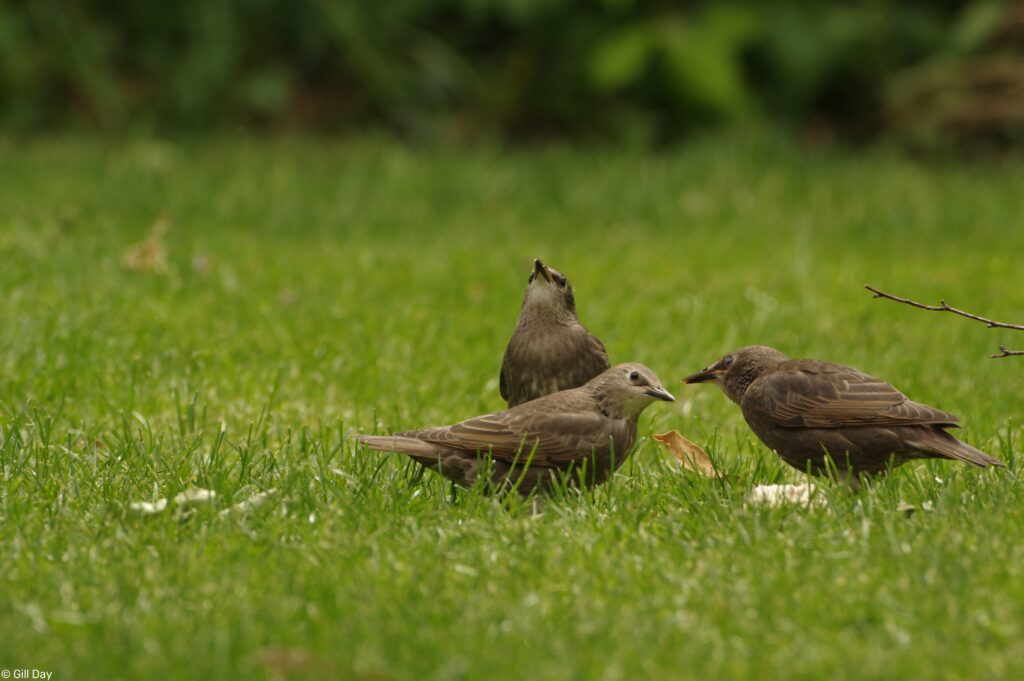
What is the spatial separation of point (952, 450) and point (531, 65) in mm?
9334

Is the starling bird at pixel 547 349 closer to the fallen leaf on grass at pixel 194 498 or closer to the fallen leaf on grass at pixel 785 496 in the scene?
the fallen leaf on grass at pixel 785 496

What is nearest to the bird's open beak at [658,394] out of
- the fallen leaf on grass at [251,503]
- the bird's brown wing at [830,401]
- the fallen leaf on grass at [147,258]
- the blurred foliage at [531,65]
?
the bird's brown wing at [830,401]

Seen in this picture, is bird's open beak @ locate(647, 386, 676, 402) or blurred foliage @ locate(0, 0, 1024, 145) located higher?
blurred foliage @ locate(0, 0, 1024, 145)

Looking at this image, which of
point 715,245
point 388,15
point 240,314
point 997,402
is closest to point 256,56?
point 388,15

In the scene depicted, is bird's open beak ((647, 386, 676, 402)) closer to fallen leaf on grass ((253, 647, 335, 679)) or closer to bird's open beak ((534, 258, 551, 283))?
bird's open beak ((534, 258, 551, 283))

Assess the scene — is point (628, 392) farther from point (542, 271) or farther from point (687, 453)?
point (542, 271)

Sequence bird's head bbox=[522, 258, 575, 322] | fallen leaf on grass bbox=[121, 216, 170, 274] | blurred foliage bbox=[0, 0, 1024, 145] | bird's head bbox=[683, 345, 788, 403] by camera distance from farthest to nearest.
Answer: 1. blurred foliage bbox=[0, 0, 1024, 145]
2. fallen leaf on grass bbox=[121, 216, 170, 274]
3. bird's head bbox=[522, 258, 575, 322]
4. bird's head bbox=[683, 345, 788, 403]

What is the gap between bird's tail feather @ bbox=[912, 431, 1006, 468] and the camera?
183 inches

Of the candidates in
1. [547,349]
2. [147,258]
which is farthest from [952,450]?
[147,258]

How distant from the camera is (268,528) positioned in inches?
170

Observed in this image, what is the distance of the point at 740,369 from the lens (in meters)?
5.32

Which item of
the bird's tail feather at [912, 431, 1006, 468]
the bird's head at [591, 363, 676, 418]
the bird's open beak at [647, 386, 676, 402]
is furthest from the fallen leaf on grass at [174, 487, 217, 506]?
the bird's tail feather at [912, 431, 1006, 468]

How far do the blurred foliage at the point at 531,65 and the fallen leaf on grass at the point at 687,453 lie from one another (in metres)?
7.49

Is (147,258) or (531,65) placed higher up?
(531,65)
